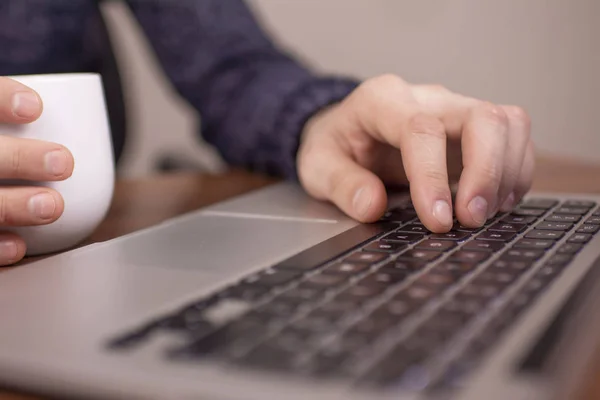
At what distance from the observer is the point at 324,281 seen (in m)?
0.32

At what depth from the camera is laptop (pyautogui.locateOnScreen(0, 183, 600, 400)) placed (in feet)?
0.71

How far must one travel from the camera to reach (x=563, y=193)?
600 millimetres

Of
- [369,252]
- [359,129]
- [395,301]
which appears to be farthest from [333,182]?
[395,301]

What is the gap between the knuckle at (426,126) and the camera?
49 centimetres

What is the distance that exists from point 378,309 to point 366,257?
0.33 feet

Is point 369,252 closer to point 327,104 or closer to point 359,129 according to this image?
point 359,129

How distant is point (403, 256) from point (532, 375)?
0.17m

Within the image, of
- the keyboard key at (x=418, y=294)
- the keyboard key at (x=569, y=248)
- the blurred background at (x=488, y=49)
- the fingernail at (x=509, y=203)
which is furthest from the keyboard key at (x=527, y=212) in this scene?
the blurred background at (x=488, y=49)

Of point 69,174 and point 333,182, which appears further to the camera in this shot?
point 333,182

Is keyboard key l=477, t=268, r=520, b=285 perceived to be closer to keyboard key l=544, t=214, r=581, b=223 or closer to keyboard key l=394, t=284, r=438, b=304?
keyboard key l=394, t=284, r=438, b=304

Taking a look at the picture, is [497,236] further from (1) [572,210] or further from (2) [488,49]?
(2) [488,49]

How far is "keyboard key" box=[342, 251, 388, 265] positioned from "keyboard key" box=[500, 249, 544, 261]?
2.6 inches

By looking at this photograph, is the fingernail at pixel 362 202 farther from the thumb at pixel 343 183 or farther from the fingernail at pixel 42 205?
the fingernail at pixel 42 205

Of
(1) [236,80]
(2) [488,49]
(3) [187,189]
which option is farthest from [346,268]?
(2) [488,49]
